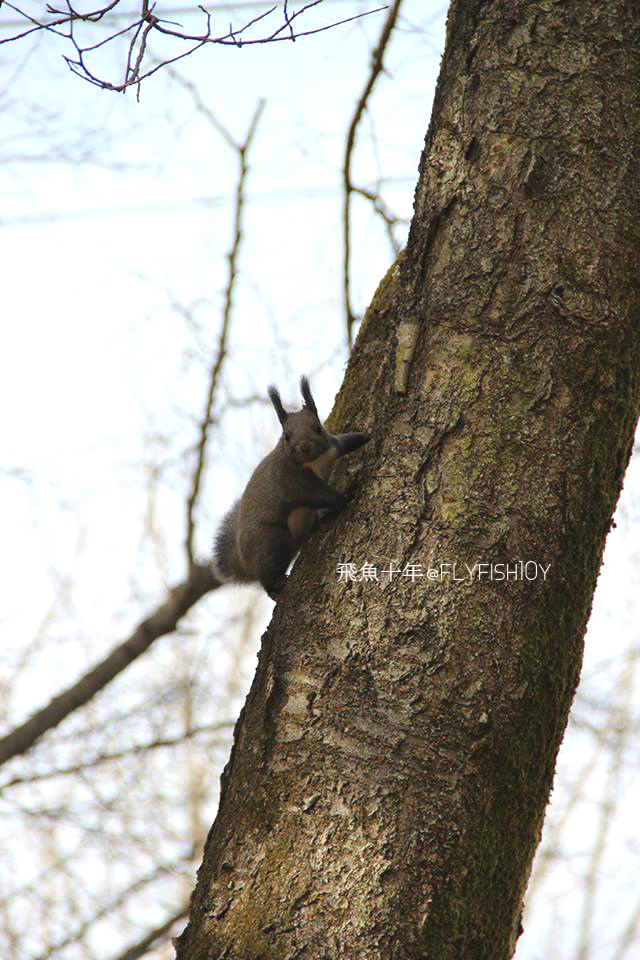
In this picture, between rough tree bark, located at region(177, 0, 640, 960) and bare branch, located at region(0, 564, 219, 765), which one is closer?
rough tree bark, located at region(177, 0, 640, 960)

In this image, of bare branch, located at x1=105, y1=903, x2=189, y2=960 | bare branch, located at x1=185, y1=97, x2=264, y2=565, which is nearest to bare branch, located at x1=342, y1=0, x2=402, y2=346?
bare branch, located at x1=185, y1=97, x2=264, y2=565

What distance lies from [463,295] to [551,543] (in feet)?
1.81

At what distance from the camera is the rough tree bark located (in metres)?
1.69

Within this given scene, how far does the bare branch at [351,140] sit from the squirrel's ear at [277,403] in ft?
3.33

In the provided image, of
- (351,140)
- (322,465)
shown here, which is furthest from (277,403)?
(351,140)

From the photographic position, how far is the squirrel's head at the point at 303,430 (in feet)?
9.80

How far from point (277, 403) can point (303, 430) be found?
0.17 meters

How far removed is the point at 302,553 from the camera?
211 cm

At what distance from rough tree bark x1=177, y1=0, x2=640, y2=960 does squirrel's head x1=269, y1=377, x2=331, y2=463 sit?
0.83m

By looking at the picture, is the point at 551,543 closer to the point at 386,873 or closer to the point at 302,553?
the point at 302,553

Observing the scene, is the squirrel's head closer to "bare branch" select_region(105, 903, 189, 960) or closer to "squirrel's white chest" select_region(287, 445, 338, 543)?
"squirrel's white chest" select_region(287, 445, 338, 543)

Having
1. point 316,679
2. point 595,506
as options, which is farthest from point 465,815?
point 595,506

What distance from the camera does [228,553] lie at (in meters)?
3.64

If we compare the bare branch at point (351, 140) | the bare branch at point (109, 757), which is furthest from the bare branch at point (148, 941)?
the bare branch at point (351, 140)
